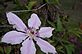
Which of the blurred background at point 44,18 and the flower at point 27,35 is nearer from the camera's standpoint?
the flower at point 27,35

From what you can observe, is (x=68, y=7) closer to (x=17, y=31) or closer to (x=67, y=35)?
(x=67, y=35)

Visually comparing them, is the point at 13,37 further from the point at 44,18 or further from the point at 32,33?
the point at 44,18

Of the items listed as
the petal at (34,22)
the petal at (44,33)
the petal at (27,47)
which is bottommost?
the petal at (27,47)

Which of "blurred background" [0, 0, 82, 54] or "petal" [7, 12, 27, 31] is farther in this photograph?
"blurred background" [0, 0, 82, 54]

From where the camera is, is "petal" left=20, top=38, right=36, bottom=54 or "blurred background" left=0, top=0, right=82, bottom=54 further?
"blurred background" left=0, top=0, right=82, bottom=54

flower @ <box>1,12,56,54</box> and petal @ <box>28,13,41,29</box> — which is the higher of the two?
petal @ <box>28,13,41,29</box>

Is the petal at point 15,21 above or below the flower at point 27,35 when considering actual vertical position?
above

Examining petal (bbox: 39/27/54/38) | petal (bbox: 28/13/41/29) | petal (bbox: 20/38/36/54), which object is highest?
petal (bbox: 28/13/41/29)

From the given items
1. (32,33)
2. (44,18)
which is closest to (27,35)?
(32,33)
